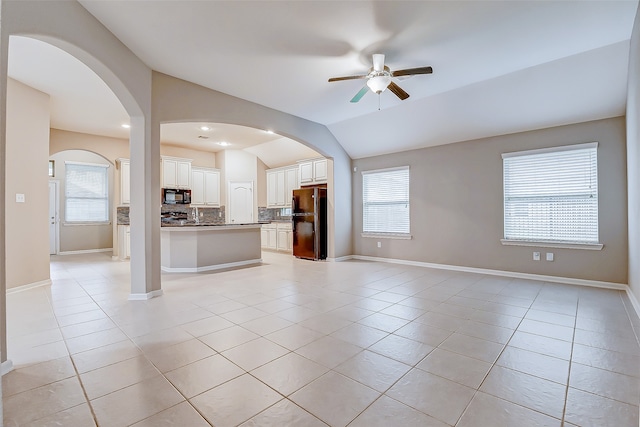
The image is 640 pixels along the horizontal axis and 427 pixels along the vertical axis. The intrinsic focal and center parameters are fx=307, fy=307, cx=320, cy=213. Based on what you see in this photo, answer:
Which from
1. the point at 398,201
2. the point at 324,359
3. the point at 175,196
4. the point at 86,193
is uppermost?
the point at 86,193

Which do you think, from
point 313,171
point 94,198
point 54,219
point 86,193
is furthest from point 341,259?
point 54,219

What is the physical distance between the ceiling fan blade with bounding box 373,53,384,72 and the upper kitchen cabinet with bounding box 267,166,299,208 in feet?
16.7

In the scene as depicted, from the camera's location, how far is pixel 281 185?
29.3 ft

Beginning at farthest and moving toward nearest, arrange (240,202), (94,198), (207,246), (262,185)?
(262,185) < (240,202) < (94,198) < (207,246)

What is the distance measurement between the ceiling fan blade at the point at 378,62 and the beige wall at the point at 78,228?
748 cm

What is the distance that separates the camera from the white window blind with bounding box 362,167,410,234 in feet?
21.3

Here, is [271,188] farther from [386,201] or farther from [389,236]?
[389,236]

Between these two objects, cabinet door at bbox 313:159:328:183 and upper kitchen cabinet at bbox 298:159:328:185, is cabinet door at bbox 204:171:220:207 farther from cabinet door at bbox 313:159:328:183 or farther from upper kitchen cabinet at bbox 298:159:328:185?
cabinet door at bbox 313:159:328:183

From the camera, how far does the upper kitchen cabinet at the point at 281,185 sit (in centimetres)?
862

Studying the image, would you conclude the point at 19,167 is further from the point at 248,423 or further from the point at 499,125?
the point at 499,125

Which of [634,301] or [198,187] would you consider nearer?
[634,301]

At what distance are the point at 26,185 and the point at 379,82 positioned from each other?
5189 mm

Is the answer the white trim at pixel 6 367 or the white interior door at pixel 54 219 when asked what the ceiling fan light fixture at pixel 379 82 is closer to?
the white trim at pixel 6 367

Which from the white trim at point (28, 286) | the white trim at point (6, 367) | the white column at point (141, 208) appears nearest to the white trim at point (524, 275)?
the white column at point (141, 208)
